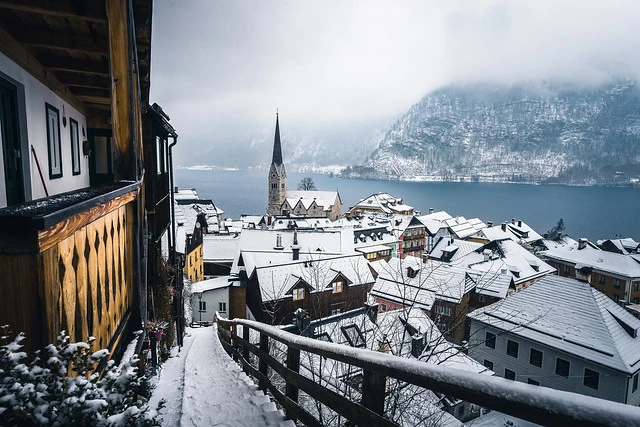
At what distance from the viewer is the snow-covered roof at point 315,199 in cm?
9069

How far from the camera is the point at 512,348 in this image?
64.8ft

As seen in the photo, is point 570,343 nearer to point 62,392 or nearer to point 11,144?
point 62,392

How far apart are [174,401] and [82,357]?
3.56 meters

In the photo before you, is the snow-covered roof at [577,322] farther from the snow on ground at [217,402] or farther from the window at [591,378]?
the snow on ground at [217,402]

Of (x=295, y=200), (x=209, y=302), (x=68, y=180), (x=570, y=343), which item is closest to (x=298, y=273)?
(x=209, y=302)

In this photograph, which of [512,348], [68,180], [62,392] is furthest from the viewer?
[512,348]

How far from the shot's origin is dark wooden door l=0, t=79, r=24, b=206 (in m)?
4.26

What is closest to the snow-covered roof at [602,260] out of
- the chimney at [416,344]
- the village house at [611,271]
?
the village house at [611,271]

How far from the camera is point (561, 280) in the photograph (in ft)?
65.8

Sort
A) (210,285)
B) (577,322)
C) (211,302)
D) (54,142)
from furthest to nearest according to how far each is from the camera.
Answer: (210,285)
(211,302)
(577,322)
(54,142)

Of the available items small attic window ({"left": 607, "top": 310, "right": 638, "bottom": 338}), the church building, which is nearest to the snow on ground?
small attic window ({"left": 607, "top": 310, "right": 638, "bottom": 338})

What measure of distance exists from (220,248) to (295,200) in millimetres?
56303

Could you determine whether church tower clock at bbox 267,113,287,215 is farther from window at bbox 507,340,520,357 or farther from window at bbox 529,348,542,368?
window at bbox 529,348,542,368

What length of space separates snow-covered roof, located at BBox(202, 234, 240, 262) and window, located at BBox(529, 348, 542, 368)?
25.8 metres
